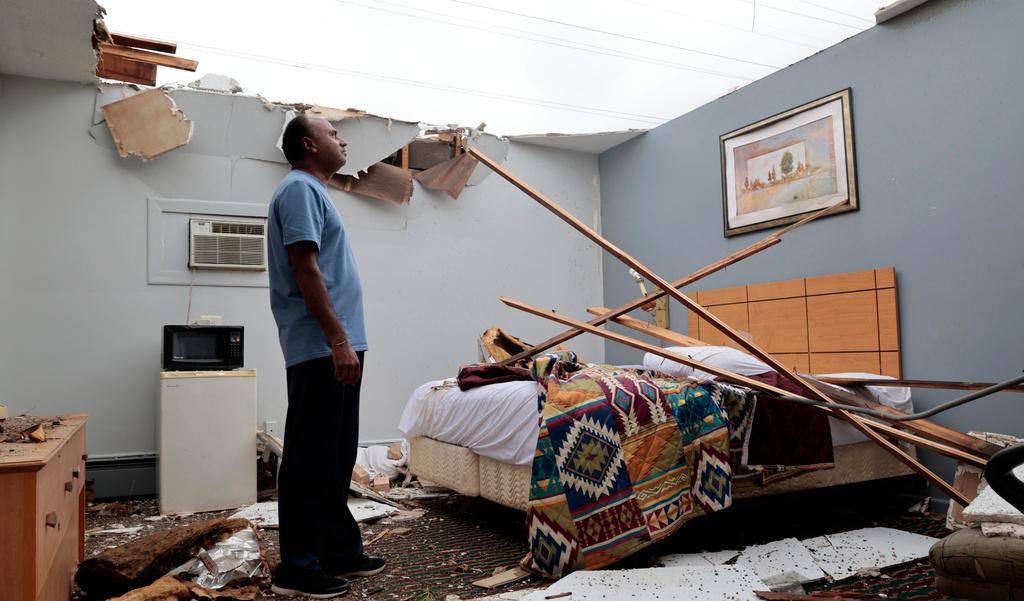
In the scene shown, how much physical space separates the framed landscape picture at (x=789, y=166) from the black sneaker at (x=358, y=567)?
314cm

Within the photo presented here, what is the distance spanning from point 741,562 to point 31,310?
413cm

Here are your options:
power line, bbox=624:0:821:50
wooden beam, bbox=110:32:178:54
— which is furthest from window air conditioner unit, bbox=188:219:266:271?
power line, bbox=624:0:821:50

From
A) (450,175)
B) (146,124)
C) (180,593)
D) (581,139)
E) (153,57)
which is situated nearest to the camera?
(180,593)

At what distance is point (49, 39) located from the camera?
12.0ft

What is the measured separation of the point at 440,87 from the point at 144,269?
8.24 ft

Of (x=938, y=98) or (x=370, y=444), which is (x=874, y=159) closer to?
(x=938, y=98)

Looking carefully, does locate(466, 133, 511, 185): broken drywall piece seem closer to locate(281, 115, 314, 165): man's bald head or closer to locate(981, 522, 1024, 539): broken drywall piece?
locate(281, 115, 314, 165): man's bald head

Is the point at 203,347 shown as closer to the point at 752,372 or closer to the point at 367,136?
the point at 367,136

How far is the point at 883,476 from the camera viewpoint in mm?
3166

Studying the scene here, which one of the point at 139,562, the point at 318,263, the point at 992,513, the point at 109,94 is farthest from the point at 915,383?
the point at 109,94

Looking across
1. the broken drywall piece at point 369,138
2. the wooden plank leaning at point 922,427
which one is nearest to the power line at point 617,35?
the broken drywall piece at point 369,138

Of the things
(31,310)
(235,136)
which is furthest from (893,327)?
(31,310)

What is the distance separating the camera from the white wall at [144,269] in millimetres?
4152

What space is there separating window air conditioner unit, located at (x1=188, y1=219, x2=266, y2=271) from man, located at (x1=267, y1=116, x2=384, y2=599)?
100 inches
